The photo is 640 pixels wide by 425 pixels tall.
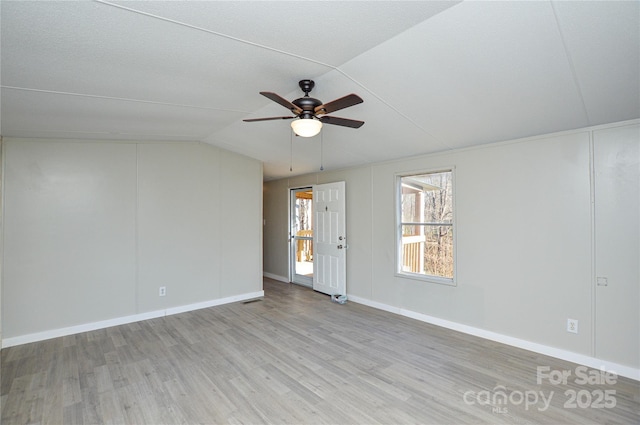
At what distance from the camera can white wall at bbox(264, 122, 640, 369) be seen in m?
2.78

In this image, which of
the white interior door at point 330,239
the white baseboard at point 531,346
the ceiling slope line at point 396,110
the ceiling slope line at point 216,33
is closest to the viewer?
the ceiling slope line at point 216,33

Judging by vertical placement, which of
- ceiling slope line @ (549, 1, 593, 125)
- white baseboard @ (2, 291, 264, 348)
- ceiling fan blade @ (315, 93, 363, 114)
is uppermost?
ceiling slope line @ (549, 1, 593, 125)

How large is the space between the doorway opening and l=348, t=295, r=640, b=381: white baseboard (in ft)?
8.26

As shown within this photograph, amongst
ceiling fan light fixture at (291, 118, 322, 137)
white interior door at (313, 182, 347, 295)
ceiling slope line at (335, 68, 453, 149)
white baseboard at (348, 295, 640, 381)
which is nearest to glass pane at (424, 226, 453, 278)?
white baseboard at (348, 295, 640, 381)

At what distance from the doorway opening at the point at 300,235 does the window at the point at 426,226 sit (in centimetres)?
246

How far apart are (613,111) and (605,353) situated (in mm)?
2193

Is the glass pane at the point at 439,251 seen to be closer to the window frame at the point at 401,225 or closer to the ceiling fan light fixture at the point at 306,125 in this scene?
the window frame at the point at 401,225

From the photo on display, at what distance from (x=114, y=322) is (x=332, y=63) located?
4.33 metres

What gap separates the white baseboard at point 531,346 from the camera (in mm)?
2771

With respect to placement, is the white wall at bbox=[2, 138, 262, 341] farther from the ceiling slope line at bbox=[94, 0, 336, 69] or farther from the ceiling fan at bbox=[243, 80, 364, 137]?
the ceiling slope line at bbox=[94, 0, 336, 69]

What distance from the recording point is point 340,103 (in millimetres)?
2324

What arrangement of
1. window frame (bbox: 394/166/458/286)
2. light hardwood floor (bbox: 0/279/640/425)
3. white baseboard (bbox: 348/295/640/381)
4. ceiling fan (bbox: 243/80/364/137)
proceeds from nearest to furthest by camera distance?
light hardwood floor (bbox: 0/279/640/425) → ceiling fan (bbox: 243/80/364/137) → white baseboard (bbox: 348/295/640/381) → window frame (bbox: 394/166/458/286)

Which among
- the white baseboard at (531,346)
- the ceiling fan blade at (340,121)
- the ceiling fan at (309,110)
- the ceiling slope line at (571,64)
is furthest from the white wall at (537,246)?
the ceiling fan at (309,110)

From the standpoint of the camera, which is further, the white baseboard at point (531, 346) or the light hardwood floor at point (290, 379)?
the white baseboard at point (531, 346)
